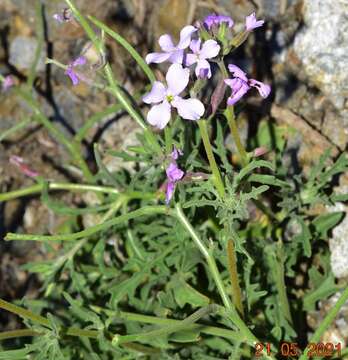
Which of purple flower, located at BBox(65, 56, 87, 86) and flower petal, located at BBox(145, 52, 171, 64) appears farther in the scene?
purple flower, located at BBox(65, 56, 87, 86)

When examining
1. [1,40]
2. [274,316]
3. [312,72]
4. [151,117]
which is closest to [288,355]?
[274,316]

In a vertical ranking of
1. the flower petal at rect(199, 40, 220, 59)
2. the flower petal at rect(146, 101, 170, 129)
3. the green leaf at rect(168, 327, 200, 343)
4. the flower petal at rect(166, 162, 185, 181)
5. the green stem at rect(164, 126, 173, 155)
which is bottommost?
the green leaf at rect(168, 327, 200, 343)

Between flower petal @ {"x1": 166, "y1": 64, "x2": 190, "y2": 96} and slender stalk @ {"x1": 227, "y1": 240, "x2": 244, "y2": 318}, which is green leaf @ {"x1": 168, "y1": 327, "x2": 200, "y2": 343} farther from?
flower petal @ {"x1": 166, "y1": 64, "x2": 190, "y2": 96}

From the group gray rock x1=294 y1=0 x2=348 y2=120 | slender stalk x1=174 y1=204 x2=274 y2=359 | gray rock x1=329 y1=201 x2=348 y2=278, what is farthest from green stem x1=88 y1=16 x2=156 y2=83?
gray rock x1=329 y1=201 x2=348 y2=278

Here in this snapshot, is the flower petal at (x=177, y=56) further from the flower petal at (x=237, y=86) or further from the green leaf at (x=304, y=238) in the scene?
the green leaf at (x=304, y=238)

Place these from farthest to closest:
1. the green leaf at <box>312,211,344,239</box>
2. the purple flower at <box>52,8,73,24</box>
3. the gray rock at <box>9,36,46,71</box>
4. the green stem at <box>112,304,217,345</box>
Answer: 1. the gray rock at <box>9,36,46,71</box>
2. the green leaf at <box>312,211,344,239</box>
3. the purple flower at <box>52,8,73,24</box>
4. the green stem at <box>112,304,217,345</box>

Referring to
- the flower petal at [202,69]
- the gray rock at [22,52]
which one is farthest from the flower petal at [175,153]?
the gray rock at [22,52]

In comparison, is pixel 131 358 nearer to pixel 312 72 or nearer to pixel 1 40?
pixel 312 72
